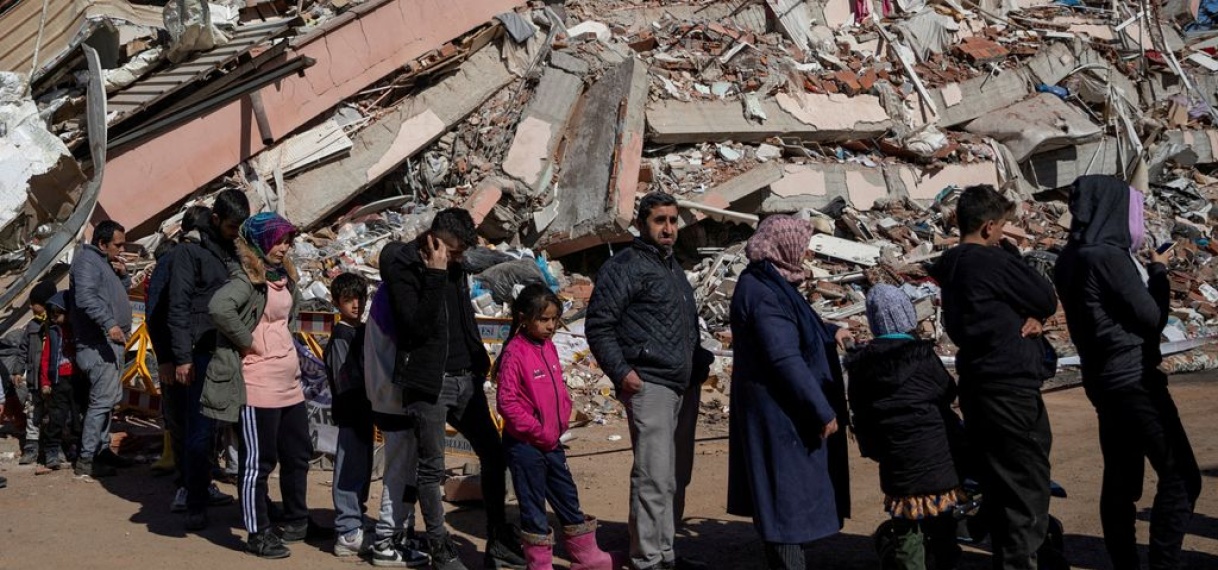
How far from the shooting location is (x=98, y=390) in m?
7.28

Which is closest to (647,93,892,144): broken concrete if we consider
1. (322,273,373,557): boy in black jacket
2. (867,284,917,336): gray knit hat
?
(322,273,373,557): boy in black jacket

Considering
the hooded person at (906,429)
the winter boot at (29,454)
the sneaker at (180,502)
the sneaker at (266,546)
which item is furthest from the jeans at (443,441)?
the winter boot at (29,454)

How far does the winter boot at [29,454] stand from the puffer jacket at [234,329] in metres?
2.79

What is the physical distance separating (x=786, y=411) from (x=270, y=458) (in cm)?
247

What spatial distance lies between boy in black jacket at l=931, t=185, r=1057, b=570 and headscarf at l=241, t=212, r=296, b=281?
3.00 meters

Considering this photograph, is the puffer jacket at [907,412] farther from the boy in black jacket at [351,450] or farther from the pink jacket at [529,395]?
the boy in black jacket at [351,450]

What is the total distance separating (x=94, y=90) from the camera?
1123 centimetres

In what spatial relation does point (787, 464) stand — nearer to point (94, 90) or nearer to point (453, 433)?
point (453, 433)

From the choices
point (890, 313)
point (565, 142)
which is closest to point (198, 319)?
point (890, 313)

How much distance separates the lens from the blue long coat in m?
4.61

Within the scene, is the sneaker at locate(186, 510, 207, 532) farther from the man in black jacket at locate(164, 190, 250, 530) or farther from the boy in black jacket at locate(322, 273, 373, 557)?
the boy in black jacket at locate(322, 273, 373, 557)

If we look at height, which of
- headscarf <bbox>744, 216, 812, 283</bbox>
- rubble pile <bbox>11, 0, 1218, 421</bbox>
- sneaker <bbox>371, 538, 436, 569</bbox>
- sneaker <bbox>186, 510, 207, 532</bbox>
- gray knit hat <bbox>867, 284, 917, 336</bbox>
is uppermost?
rubble pile <bbox>11, 0, 1218, 421</bbox>

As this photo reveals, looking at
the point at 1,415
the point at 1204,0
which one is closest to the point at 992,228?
the point at 1,415

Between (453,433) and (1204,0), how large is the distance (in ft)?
69.5
